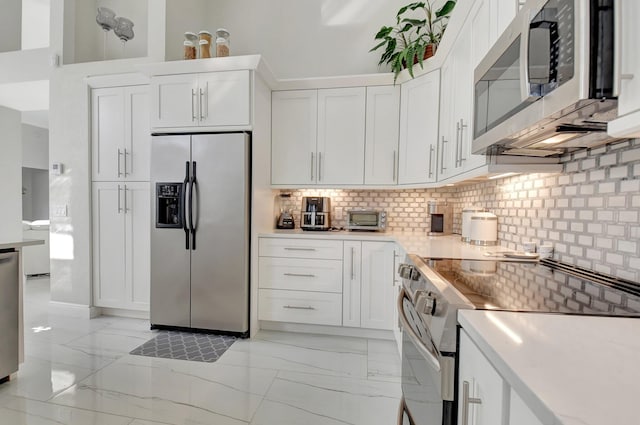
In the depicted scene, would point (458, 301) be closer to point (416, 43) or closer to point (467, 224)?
point (467, 224)

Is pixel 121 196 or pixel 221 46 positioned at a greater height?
pixel 221 46

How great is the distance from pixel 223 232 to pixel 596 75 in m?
2.59

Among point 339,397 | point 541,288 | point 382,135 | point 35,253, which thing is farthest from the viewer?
point 35,253

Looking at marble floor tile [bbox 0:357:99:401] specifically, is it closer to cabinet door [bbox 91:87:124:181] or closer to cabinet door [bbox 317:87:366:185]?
cabinet door [bbox 91:87:124:181]

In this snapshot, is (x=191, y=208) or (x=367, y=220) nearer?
(x=191, y=208)

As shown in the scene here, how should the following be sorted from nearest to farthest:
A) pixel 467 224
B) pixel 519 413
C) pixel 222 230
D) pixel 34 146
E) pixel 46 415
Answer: pixel 519 413 → pixel 46 415 → pixel 467 224 → pixel 222 230 → pixel 34 146

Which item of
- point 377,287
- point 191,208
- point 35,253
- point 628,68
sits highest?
point 628,68

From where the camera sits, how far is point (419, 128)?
9.26 ft

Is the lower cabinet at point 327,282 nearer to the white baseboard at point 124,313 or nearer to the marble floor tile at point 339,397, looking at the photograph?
the marble floor tile at point 339,397

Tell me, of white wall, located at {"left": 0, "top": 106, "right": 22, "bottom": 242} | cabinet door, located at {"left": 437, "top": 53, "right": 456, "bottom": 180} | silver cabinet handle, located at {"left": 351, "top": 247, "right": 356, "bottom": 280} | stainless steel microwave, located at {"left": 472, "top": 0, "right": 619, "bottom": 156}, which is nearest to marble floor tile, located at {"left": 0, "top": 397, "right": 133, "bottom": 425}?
silver cabinet handle, located at {"left": 351, "top": 247, "right": 356, "bottom": 280}

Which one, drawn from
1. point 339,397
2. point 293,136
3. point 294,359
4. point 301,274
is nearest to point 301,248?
point 301,274

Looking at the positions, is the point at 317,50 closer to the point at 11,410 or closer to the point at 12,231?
the point at 11,410

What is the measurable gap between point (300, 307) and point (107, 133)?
270 centimetres

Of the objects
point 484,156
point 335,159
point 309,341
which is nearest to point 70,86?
point 335,159
